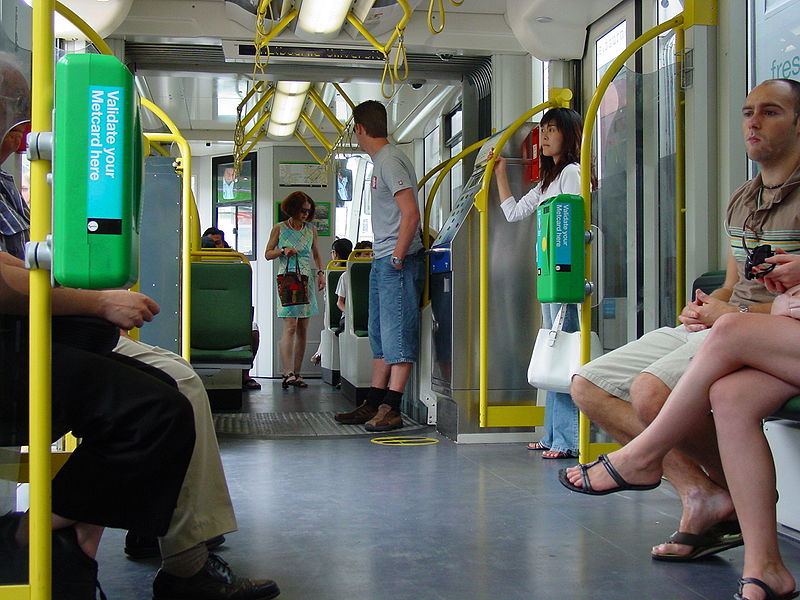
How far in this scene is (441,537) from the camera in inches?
106

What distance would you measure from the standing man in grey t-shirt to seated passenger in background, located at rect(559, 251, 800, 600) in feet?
10.1

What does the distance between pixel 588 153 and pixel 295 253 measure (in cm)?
497

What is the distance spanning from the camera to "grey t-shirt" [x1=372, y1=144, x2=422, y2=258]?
5074 millimetres

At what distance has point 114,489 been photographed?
1.72 meters

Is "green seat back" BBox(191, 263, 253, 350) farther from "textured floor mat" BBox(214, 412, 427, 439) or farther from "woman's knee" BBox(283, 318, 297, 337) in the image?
"woman's knee" BBox(283, 318, 297, 337)

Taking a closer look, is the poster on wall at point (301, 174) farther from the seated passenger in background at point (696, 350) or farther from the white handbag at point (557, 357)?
the seated passenger in background at point (696, 350)

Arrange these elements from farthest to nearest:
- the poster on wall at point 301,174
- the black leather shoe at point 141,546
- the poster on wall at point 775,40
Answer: the poster on wall at point 301,174 → the poster on wall at point 775,40 → the black leather shoe at point 141,546

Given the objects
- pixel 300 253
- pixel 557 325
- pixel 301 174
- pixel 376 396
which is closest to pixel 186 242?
pixel 376 396

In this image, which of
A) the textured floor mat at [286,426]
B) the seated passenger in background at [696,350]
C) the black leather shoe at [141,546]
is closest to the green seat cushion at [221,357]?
the textured floor mat at [286,426]

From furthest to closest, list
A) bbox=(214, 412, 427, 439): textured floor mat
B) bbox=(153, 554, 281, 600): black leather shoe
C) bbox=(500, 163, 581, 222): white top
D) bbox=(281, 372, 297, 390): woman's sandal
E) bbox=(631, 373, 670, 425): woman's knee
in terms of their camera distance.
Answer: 1. bbox=(281, 372, 297, 390): woman's sandal
2. bbox=(214, 412, 427, 439): textured floor mat
3. bbox=(500, 163, 581, 222): white top
4. bbox=(631, 373, 670, 425): woman's knee
5. bbox=(153, 554, 281, 600): black leather shoe

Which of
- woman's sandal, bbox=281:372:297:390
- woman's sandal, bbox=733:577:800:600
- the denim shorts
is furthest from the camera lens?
woman's sandal, bbox=281:372:297:390

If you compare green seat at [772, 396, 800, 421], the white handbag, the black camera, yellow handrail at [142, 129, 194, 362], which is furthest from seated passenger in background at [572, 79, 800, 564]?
yellow handrail at [142, 129, 194, 362]

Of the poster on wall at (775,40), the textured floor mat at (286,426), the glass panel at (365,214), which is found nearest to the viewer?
the poster on wall at (775,40)

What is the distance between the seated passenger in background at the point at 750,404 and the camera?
6.36 feet
